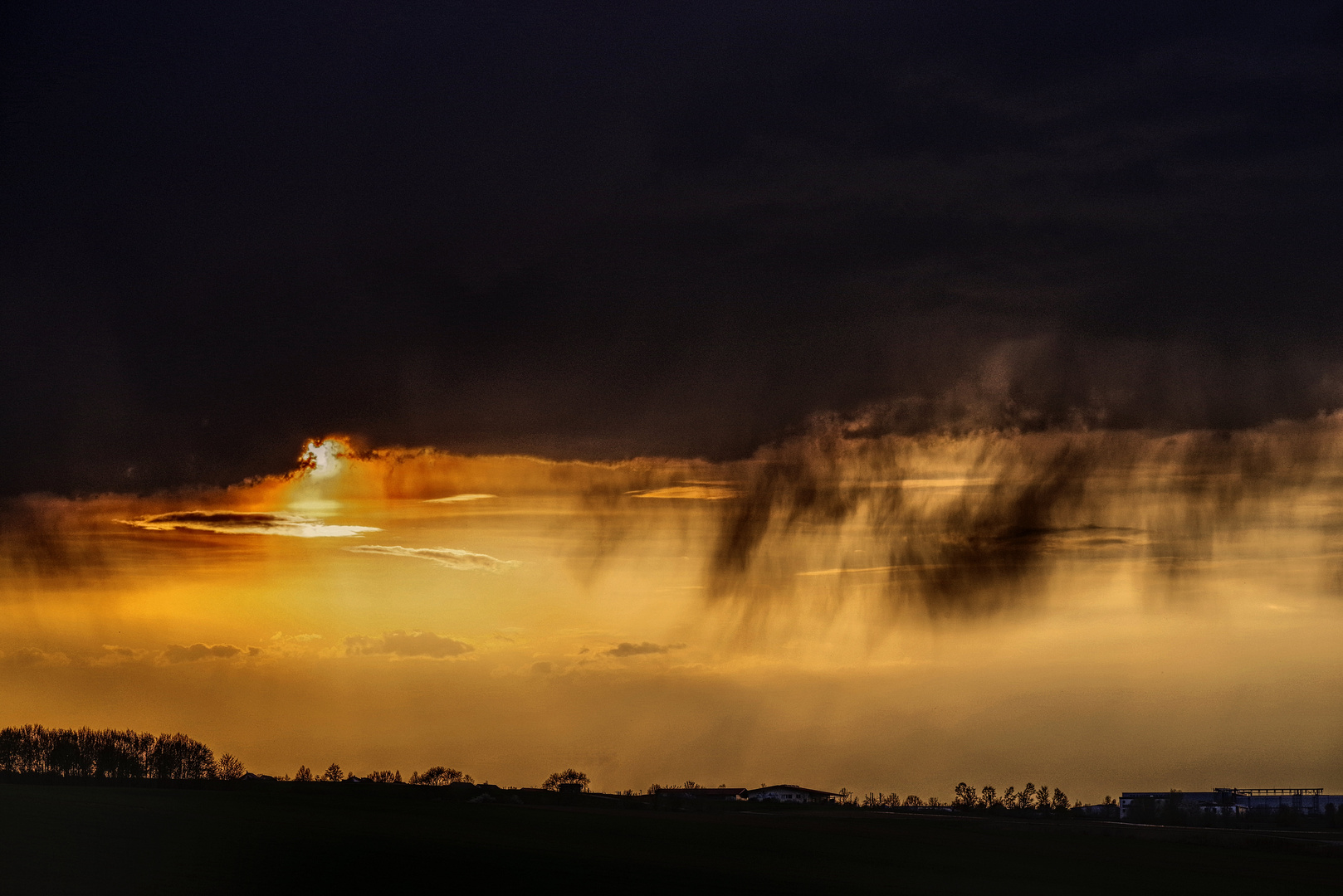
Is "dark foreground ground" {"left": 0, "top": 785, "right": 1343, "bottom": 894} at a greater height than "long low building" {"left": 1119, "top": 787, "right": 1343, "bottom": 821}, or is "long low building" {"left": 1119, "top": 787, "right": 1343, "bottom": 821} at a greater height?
"long low building" {"left": 1119, "top": 787, "right": 1343, "bottom": 821}

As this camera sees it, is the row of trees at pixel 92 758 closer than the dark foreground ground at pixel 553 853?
No

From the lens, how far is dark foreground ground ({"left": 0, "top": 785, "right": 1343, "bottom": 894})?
160 feet

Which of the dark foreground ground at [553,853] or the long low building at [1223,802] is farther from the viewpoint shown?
the long low building at [1223,802]

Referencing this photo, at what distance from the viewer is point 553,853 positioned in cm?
6806

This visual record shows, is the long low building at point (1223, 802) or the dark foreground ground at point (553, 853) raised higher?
the long low building at point (1223, 802)

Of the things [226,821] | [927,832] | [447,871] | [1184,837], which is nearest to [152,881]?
[447,871]

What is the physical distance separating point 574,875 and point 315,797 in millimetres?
69232

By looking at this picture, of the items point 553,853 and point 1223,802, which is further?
point 1223,802

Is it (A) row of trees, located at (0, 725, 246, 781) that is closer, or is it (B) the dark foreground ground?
(B) the dark foreground ground

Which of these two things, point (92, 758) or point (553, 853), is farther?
point (92, 758)

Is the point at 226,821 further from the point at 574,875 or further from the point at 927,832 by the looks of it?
the point at 927,832

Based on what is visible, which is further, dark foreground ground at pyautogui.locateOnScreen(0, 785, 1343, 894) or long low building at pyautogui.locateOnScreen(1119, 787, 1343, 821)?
long low building at pyautogui.locateOnScreen(1119, 787, 1343, 821)

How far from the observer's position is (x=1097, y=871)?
7175cm

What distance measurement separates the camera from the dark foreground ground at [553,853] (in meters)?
48.7
